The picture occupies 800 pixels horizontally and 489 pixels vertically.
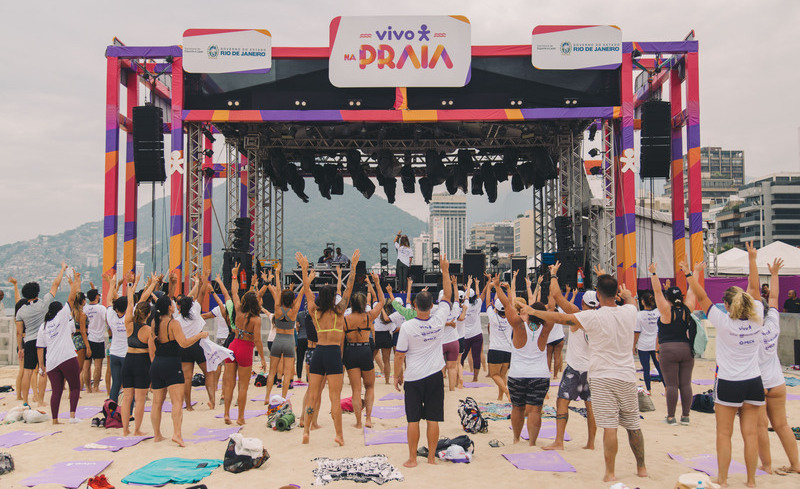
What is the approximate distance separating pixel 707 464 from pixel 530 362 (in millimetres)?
1810

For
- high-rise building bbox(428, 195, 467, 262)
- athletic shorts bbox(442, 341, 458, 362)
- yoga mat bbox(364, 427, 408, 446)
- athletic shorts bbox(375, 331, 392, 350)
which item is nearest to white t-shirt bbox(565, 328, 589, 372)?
yoga mat bbox(364, 427, 408, 446)

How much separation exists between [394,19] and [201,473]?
38.4 ft

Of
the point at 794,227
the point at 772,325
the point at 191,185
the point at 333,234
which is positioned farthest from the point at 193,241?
the point at 333,234

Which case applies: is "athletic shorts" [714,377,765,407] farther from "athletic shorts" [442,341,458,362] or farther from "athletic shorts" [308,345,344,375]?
"athletic shorts" [442,341,458,362]

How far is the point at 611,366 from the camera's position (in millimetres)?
4660

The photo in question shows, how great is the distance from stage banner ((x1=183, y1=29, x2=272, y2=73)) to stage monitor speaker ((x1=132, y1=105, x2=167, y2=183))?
1.42m

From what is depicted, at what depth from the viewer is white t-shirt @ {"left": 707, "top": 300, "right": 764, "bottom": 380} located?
445 cm

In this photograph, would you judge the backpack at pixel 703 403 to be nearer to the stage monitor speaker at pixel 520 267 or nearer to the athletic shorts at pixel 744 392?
the athletic shorts at pixel 744 392

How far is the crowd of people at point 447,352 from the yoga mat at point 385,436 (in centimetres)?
27

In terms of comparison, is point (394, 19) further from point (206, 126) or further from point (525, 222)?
point (525, 222)

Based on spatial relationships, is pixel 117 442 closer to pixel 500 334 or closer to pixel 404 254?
pixel 500 334

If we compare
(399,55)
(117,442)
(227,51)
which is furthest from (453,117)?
(117,442)

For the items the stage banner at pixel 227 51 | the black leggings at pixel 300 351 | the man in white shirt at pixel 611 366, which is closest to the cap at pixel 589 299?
the man in white shirt at pixel 611 366

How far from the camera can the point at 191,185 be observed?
1477cm
